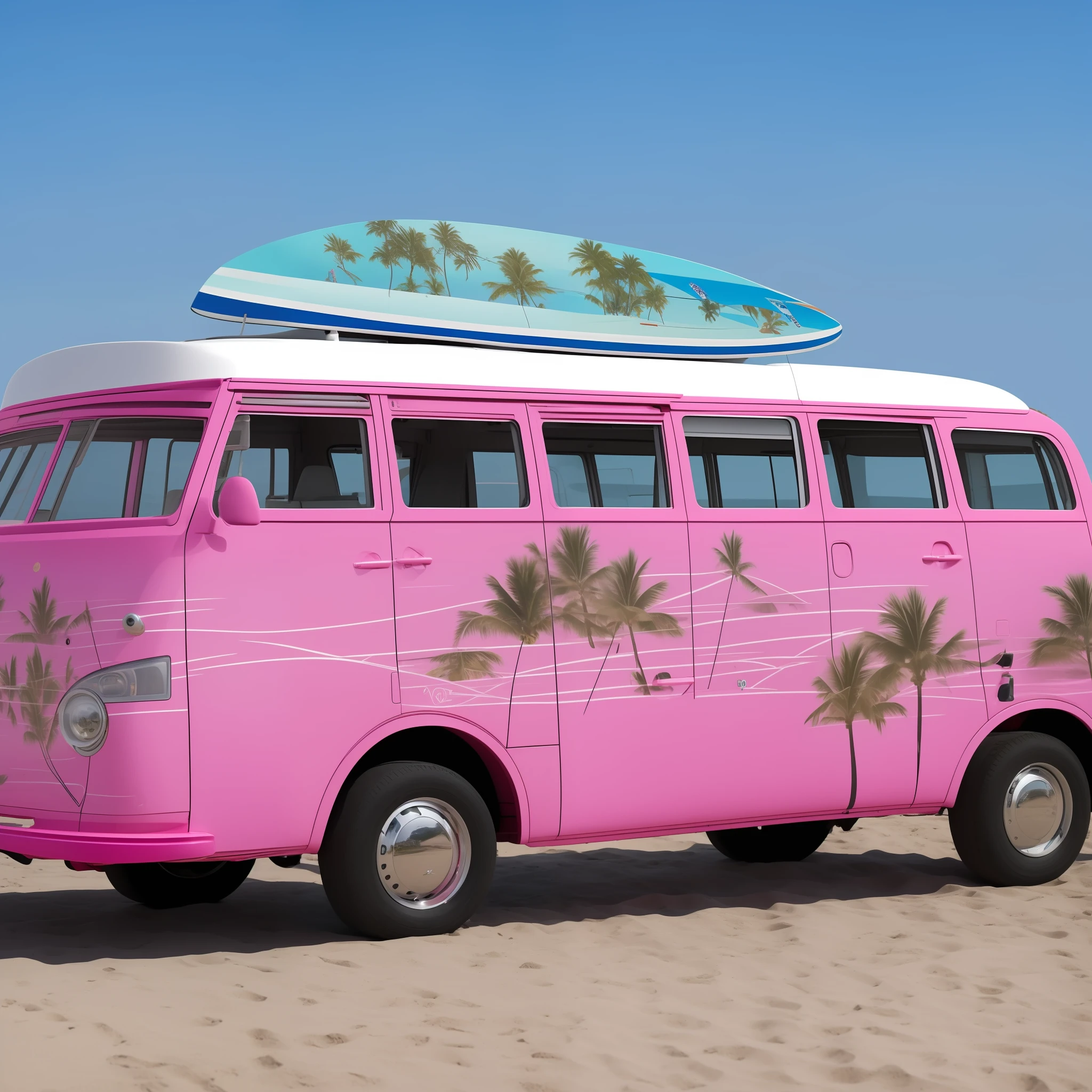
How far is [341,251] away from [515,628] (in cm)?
256

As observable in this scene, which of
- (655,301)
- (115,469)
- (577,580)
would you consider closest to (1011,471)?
(655,301)

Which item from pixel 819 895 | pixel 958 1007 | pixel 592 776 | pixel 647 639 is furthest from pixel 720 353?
pixel 958 1007

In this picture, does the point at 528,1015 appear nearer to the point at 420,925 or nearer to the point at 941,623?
the point at 420,925

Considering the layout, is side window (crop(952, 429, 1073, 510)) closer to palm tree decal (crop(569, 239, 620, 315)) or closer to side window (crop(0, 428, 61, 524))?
palm tree decal (crop(569, 239, 620, 315))

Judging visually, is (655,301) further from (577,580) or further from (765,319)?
(577,580)

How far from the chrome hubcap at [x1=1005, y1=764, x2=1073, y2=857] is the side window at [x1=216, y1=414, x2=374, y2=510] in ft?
14.9

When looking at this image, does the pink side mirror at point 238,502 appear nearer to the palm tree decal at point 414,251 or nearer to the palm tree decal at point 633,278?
the palm tree decal at point 414,251

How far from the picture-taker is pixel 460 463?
7.56 meters

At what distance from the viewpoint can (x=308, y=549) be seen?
7023 millimetres

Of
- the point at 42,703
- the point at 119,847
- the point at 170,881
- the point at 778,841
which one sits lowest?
the point at 778,841

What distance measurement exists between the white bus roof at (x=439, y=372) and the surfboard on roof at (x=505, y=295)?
33 centimetres

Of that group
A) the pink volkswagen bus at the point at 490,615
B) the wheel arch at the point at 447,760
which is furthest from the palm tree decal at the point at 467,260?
the wheel arch at the point at 447,760

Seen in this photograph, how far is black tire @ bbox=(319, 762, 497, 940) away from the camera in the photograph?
23.4 feet

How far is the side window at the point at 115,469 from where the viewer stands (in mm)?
7105
